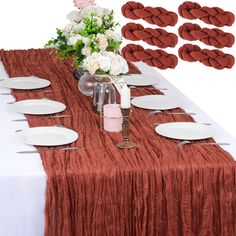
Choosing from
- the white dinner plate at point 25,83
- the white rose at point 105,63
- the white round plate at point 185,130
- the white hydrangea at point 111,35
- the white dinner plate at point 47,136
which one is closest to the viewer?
the white dinner plate at point 47,136

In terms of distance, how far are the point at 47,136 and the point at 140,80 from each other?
1.09 meters

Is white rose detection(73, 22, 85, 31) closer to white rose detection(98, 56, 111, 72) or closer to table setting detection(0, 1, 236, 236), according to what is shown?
table setting detection(0, 1, 236, 236)

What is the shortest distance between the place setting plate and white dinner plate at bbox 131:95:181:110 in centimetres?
29

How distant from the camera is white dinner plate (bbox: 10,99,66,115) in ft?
12.8

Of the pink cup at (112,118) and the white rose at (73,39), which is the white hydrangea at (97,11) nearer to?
the white rose at (73,39)

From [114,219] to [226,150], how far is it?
21.4 inches

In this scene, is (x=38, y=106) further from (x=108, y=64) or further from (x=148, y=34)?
(x=148, y=34)

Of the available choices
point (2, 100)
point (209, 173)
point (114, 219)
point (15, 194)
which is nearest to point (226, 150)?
point (209, 173)

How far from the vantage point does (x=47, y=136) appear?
3525 mm

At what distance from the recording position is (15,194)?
3.16 meters

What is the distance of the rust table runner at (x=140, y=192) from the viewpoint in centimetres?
317

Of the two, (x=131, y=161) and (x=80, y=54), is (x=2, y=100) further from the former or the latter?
(x=131, y=161)

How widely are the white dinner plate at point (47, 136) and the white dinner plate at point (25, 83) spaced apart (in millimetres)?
762

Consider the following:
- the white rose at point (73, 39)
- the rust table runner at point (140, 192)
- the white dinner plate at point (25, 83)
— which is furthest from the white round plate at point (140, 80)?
the rust table runner at point (140, 192)
